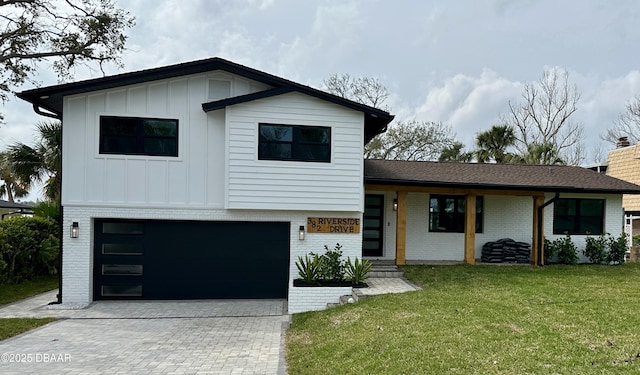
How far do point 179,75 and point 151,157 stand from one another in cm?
205

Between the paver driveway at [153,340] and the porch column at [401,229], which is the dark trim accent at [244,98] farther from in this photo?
the porch column at [401,229]

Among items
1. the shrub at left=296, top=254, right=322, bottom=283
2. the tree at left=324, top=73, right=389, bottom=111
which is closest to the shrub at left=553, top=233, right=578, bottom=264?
the shrub at left=296, top=254, right=322, bottom=283

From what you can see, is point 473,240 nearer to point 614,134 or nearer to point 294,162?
point 294,162

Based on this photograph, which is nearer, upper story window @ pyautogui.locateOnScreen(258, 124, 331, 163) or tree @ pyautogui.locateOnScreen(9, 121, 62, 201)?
upper story window @ pyautogui.locateOnScreen(258, 124, 331, 163)

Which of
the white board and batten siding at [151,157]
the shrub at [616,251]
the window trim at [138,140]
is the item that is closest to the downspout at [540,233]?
the shrub at [616,251]

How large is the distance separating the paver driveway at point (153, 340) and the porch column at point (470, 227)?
617 cm

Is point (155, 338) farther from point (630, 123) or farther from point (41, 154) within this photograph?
point (630, 123)

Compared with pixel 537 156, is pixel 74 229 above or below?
below

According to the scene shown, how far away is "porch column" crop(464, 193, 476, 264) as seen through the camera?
13.0 meters

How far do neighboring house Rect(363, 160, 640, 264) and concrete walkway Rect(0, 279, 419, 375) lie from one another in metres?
3.39

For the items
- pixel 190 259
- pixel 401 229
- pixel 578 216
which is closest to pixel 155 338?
pixel 190 259

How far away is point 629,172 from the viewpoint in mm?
21984

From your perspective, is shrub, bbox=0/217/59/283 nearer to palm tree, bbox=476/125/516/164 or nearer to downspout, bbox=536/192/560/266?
downspout, bbox=536/192/560/266

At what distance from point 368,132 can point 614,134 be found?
25.6 m
